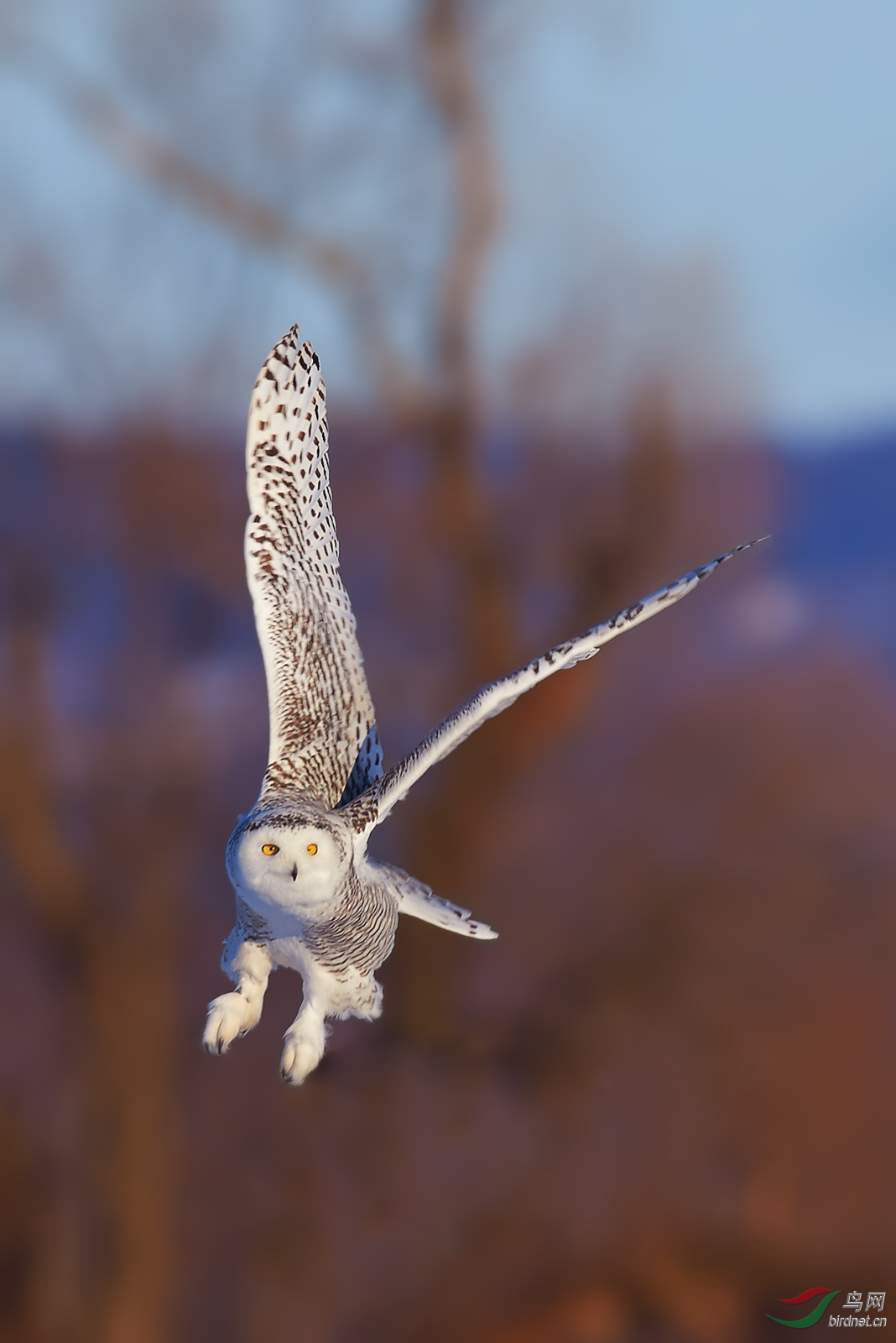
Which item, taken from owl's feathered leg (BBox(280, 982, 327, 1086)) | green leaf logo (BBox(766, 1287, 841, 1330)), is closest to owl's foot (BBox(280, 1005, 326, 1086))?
owl's feathered leg (BBox(280, 982, 327, 1086))

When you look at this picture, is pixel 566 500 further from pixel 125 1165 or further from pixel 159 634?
pixel 125 1165

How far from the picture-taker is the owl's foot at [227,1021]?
1252 millimetres

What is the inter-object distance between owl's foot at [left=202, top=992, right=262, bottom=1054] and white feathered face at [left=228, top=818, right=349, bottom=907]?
0.19 metres

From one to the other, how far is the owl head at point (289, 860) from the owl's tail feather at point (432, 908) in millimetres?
299

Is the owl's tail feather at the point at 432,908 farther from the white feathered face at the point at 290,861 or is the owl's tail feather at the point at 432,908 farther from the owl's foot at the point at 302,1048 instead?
the white feathered face at the point at 290,861

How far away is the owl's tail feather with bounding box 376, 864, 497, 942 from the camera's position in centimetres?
149

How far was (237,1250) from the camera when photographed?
3.65 metres

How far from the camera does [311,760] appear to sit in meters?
1.46

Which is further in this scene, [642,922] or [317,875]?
[642,922]

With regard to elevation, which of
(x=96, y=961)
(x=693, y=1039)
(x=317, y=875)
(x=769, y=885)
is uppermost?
(x=96, y=961)

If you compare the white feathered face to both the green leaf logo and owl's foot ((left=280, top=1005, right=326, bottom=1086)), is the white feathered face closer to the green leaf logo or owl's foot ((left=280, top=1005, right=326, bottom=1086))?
owl's foot ((left=280, top=1005, right=326, bottom=1086))

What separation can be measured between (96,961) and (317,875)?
292cm

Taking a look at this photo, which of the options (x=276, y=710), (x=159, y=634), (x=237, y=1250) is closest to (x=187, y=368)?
(x=159, y=634)

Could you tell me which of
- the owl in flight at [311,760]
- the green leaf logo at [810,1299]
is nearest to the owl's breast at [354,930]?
the owl in flight at [311,760]
